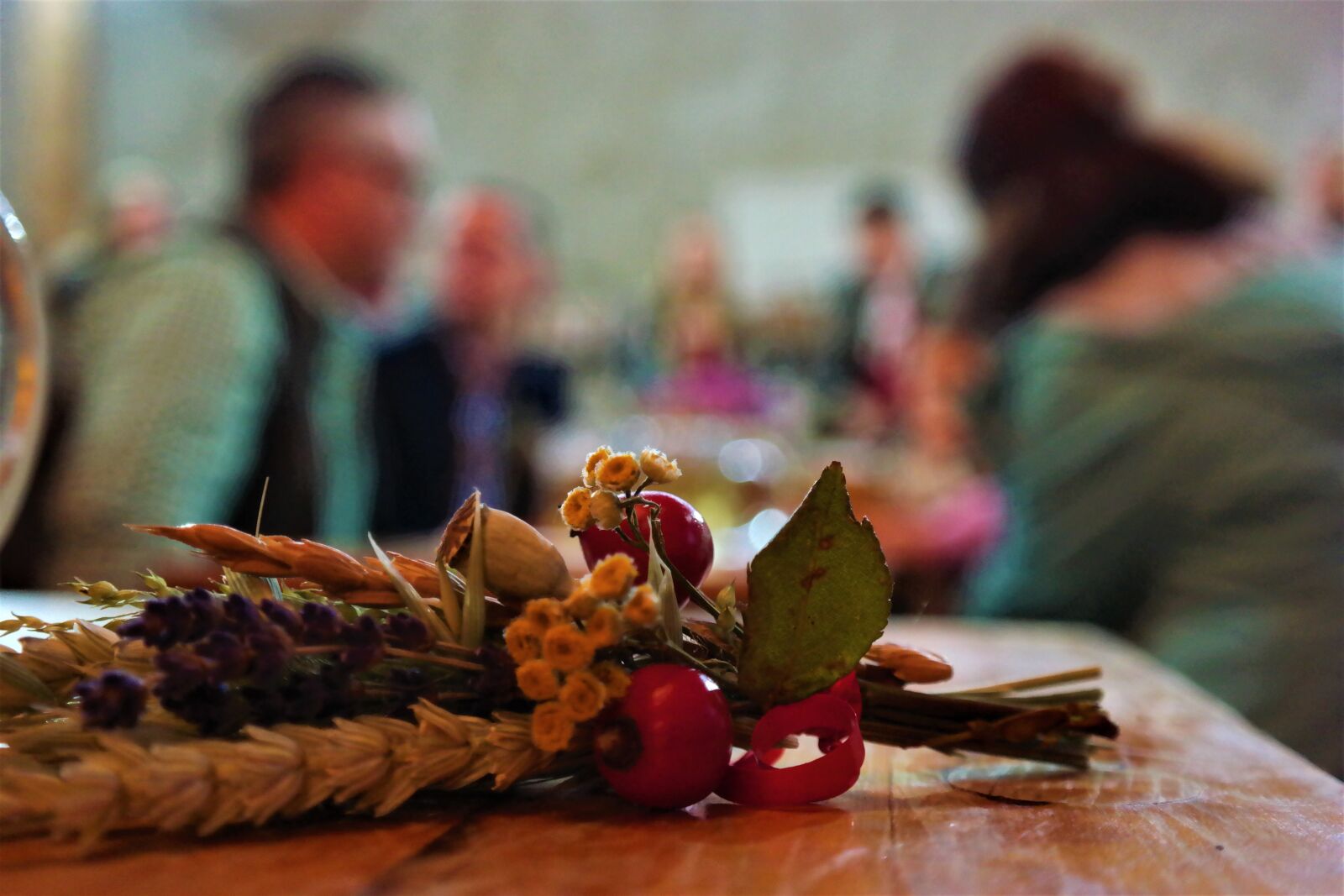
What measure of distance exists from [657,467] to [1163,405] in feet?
3.80

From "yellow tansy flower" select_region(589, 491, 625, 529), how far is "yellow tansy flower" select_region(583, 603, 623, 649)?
0.04 metres

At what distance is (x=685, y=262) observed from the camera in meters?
5.24

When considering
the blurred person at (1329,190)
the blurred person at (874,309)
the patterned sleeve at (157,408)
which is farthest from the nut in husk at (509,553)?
the blurred person at (874,309)

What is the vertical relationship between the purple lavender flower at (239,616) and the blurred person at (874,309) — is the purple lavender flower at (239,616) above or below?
below

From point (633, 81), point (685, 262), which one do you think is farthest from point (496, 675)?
point (633, 81)

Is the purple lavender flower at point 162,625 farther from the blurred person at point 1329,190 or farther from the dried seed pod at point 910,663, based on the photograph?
the blurred person at point 1329,190

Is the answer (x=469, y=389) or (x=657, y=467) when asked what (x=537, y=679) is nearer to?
(x=657, y=467)

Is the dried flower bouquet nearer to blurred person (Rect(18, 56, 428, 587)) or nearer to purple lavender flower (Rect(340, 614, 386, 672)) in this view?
purple lavender flower (Rect(340, 614, 386, 672))

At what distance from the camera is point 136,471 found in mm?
1616

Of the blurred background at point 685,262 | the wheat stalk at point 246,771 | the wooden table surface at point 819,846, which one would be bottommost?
the wooden table surface at point 819,846

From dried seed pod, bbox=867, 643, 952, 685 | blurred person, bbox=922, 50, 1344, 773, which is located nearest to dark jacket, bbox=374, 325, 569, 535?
blurred person, bbox=922, 50, 1344, 773

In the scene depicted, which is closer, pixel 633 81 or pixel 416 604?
pixel 416 604

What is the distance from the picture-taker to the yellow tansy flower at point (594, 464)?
396 millimetres

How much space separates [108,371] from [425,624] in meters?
1.46
